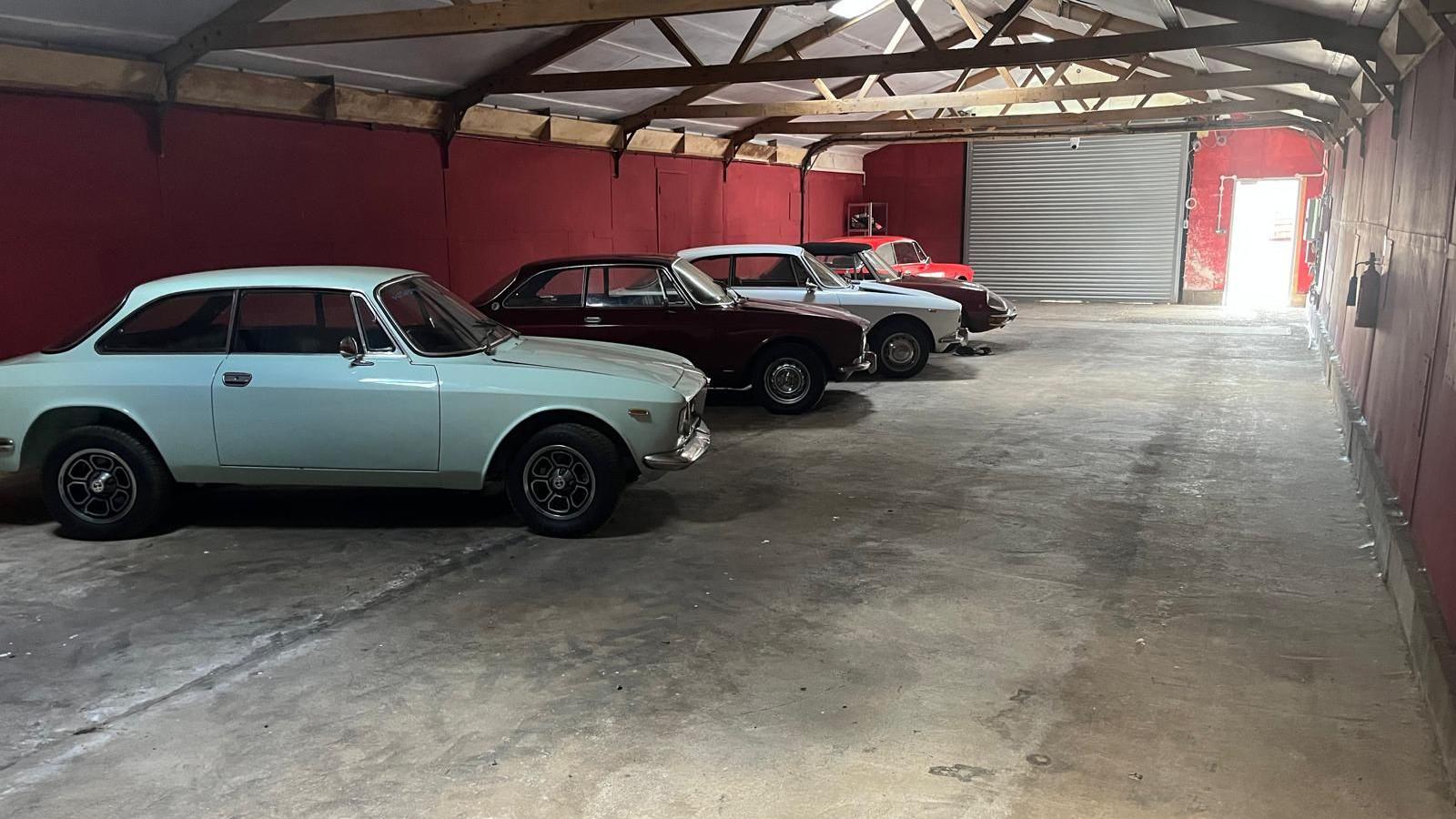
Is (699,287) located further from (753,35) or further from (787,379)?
(753,35)

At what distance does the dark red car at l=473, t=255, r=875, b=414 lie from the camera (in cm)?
884

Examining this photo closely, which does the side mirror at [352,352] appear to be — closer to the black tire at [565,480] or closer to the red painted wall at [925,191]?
the black tire at [565,480]

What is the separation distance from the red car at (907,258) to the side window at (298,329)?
31.8 feet

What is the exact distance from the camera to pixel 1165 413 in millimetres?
9312

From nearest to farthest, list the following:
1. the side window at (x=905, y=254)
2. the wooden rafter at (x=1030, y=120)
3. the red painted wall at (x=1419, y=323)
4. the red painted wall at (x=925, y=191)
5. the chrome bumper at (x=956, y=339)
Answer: the red painted wall at (x=1419, y=323), the chrome bumper at (x=956, y=339), the wooden rafter at (x=1030, y=120), the side window at (x=905, y=254), the red painted wall at (x=925, y=191)

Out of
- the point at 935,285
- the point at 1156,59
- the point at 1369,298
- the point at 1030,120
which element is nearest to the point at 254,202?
the point at 935,285

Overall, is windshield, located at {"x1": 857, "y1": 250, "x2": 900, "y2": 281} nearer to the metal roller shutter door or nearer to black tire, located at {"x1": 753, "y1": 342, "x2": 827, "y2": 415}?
black tire, located at {"x1": 753, "y1": 342, "x2": 827, "y2": 415}

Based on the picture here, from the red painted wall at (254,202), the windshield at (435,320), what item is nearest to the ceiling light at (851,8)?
the red painted wall at (254,202)

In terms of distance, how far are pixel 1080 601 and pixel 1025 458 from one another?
2950mm

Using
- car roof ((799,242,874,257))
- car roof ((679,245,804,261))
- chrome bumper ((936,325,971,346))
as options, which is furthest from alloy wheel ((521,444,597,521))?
car roof ((799,242,874,257))

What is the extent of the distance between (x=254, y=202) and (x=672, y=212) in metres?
7.98

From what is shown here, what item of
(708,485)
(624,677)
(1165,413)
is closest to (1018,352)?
(1165,413)

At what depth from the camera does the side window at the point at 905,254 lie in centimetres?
1533

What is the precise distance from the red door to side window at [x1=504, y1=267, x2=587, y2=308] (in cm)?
691
